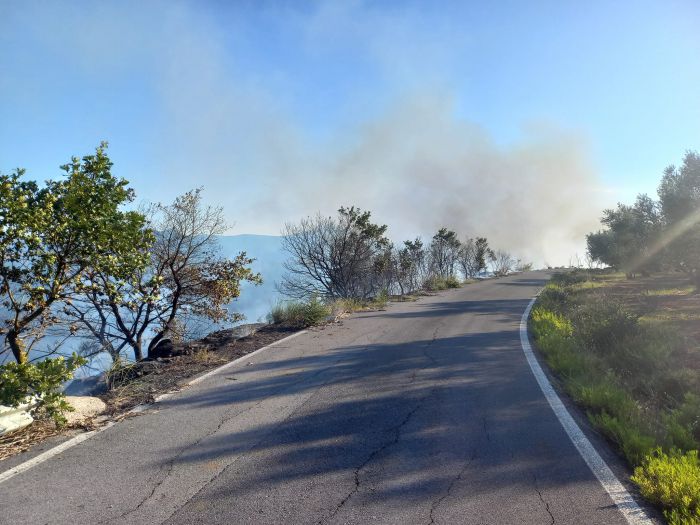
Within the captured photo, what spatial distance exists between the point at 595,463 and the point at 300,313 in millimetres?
8946

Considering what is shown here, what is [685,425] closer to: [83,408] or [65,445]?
[65,445]

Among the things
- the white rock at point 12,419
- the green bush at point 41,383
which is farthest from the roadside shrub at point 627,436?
the white rock at point 12,419

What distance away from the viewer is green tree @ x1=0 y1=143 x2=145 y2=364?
5.36 metres

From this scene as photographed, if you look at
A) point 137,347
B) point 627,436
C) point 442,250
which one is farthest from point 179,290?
point 442,250

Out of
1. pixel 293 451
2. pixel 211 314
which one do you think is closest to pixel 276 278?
pixel 211 314

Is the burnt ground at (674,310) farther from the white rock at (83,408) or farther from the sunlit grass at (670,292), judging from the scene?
the white rock at (83,408)

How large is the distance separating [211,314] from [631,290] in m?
16.0

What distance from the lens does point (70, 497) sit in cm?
338

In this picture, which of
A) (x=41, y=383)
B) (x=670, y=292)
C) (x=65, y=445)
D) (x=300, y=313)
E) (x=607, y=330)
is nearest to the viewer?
(x=65, y=445)

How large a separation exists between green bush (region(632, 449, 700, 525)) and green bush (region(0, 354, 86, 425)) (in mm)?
5080

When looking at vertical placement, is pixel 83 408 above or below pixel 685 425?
above

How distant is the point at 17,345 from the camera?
607 centimetres

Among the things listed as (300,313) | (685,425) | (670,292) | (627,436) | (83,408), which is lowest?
→ (685,425)

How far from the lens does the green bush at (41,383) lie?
14.3ft
